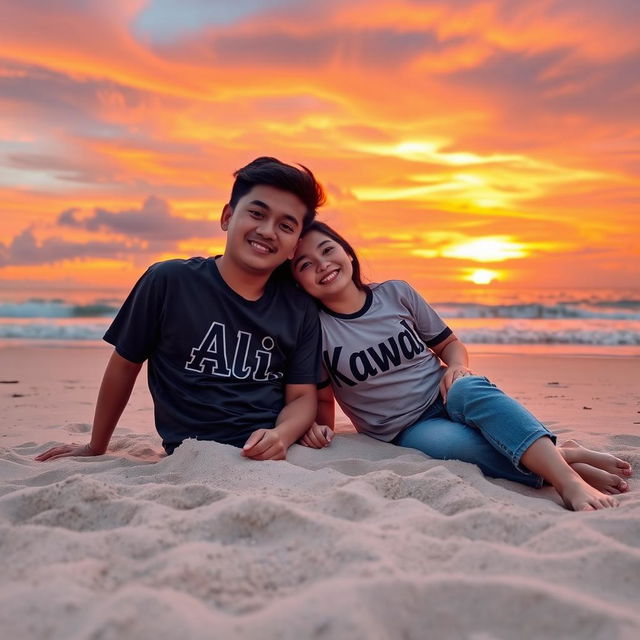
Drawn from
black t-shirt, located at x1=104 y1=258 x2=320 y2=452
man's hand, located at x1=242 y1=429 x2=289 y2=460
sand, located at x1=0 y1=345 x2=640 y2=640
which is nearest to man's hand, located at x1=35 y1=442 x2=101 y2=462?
sand, located at x1=0 y1=345 x2=640 y2=640

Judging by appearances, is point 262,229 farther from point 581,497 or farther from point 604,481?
point 604,481

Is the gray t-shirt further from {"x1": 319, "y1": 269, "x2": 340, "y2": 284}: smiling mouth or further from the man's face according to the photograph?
the man's face

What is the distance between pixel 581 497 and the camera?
254 cm

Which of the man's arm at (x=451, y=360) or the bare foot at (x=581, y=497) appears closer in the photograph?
the bare foot at (x=581, y=497)

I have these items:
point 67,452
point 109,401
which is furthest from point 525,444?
point 67,452

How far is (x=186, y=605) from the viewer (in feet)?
5.07

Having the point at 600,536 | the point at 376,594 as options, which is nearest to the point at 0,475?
the point at 376,594

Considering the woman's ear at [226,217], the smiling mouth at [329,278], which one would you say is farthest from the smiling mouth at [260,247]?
the smiling mouth at [329,278]

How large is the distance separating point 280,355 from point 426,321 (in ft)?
2.75

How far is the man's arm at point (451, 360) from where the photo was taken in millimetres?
3404

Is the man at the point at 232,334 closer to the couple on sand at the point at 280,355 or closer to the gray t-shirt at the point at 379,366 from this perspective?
the couple on sand at the point at 280,355

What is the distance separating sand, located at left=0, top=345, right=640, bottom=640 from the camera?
1.51 metres

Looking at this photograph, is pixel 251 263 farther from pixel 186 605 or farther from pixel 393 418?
pixel 186 605

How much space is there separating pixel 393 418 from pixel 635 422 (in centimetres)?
232
